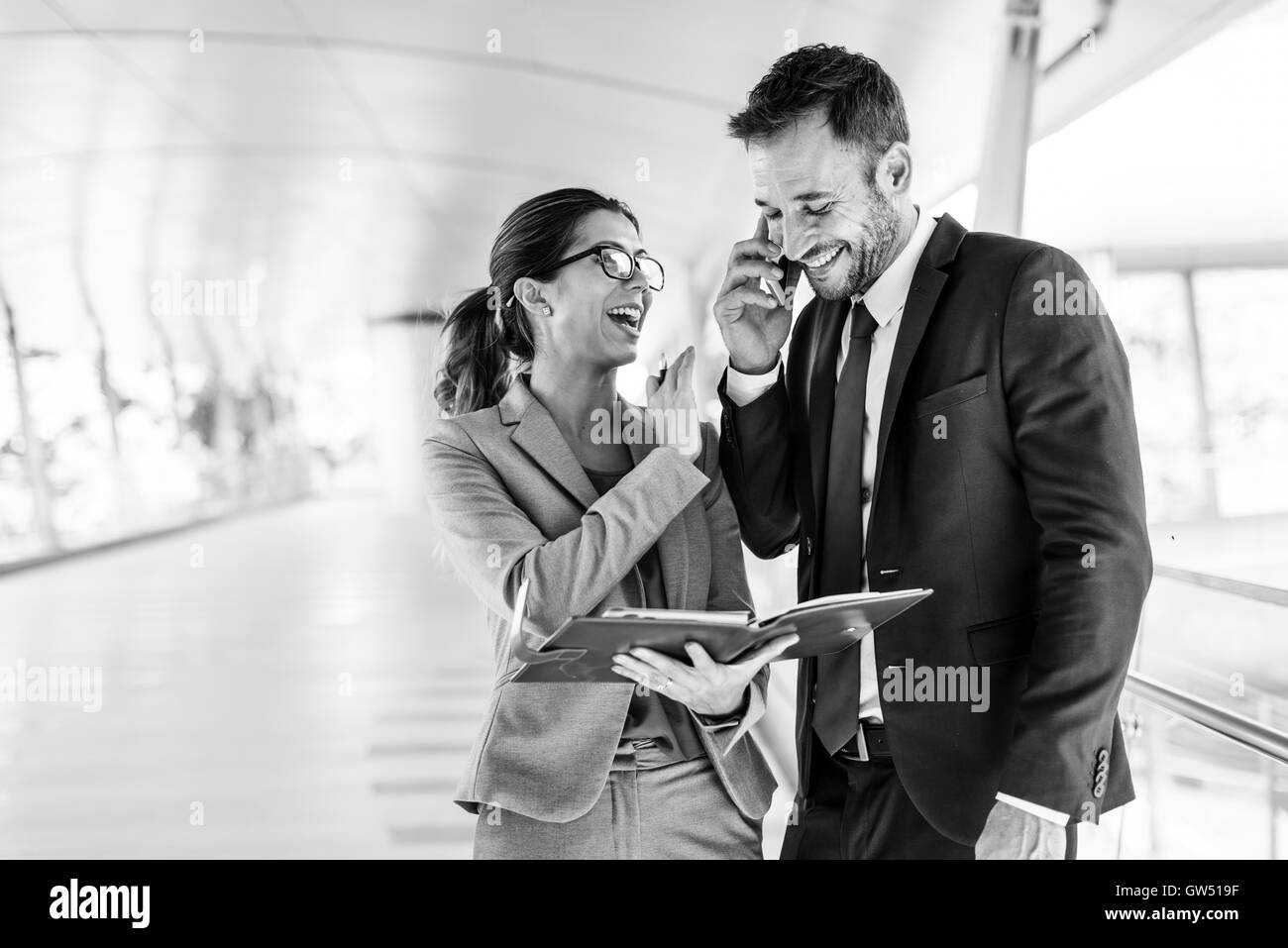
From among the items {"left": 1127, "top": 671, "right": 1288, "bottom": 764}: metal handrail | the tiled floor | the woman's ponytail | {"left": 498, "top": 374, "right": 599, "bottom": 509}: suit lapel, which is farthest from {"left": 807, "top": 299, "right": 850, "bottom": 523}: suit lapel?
the tiled floor

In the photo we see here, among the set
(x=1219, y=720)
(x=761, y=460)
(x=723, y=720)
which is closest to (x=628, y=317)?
(x=761, y=460)

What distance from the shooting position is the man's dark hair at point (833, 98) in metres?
2.05

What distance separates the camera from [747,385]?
7.06ft

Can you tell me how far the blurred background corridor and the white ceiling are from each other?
0.04 meters

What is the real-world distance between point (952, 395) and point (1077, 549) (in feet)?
1.10

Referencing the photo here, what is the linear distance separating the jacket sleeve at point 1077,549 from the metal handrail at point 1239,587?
130 centimetres

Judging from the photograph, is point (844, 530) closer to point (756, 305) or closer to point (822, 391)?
point (822, 391)

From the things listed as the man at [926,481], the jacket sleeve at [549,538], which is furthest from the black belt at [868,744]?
the jacket sleeve at [549,538]

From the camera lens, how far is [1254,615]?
613 centimetres

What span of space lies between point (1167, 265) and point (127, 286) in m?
17.8

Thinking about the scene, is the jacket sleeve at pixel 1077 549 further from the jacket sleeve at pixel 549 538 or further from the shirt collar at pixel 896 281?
the jacket sleeve at pixel 549 538
